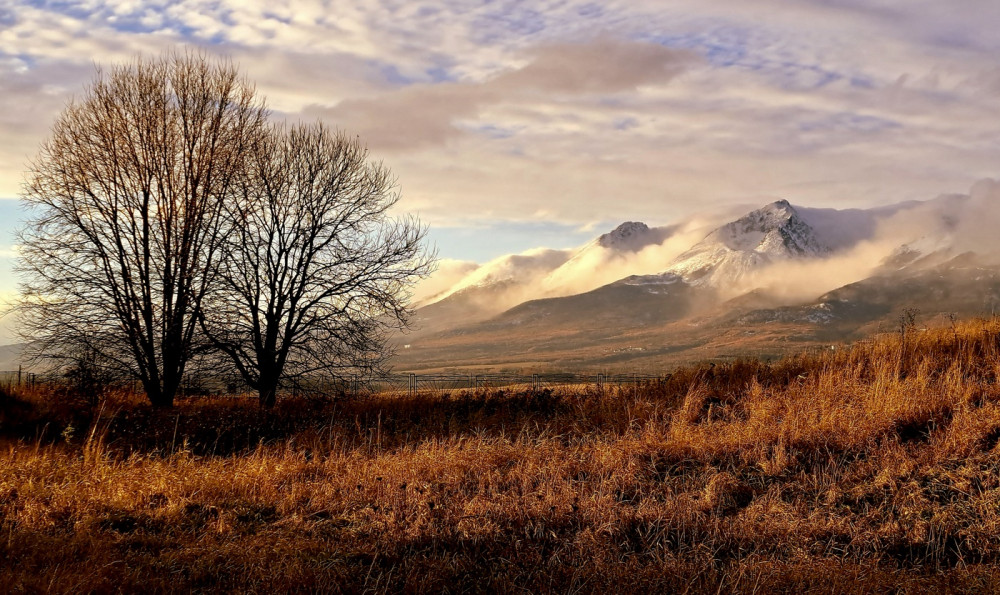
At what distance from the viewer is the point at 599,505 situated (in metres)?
7.71

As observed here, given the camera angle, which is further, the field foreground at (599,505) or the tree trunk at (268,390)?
the tree trunk at (268,390)

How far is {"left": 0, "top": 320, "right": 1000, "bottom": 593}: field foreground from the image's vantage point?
5938mm

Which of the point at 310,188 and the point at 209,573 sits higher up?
the point at 310,188

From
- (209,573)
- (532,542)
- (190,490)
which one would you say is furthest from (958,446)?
(190,490)

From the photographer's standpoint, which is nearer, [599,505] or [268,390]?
[599,505]

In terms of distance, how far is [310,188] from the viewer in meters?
26.6

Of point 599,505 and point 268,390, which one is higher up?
point 268,390

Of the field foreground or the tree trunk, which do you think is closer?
the field foreground

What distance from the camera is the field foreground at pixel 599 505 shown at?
19.5 ft

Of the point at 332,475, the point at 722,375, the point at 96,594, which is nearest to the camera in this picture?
the point at 96,594

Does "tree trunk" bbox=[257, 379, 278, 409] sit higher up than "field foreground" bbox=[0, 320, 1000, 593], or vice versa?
"tree trunk" bbox=[257, 379, 278, 409]

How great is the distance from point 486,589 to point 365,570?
1014mm

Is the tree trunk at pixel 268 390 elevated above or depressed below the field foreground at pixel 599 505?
above

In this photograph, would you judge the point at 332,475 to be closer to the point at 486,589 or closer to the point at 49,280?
the point at 486,589
